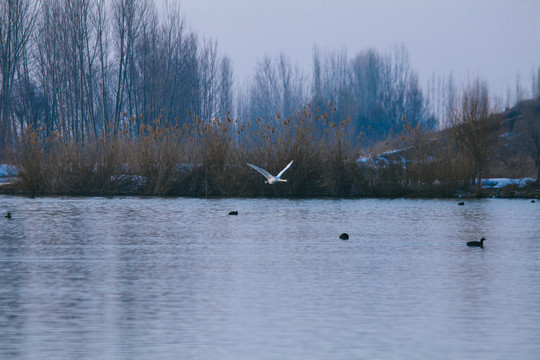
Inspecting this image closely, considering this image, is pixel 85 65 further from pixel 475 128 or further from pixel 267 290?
pixel 267 290

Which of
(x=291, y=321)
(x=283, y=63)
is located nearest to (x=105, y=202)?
(x=291, y=321)

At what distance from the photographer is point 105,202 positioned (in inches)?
840

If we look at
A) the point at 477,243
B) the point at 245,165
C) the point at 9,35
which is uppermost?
the point at 9,35

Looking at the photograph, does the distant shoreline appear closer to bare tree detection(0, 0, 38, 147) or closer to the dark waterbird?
the dark waterbird

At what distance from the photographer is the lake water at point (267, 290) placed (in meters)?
5.56

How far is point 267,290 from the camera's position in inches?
306

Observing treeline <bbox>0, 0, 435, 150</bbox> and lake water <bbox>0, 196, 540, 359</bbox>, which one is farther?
treeline <bbox>0, 0, 435, 150</bbox>

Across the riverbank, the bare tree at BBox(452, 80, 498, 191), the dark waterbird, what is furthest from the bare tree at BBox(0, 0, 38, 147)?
the dark waterbird

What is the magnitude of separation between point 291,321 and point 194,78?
163ft

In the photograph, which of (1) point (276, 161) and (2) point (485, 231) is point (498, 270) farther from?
(1) point (276, 161)

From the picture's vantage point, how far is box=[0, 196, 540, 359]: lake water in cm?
556

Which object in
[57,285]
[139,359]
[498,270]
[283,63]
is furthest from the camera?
[283,63]

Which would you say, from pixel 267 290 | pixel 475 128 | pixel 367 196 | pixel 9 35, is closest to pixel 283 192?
pixel 367 196

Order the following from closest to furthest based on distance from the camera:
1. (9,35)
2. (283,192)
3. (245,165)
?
(245,165) < (283,192) < (9,35)
